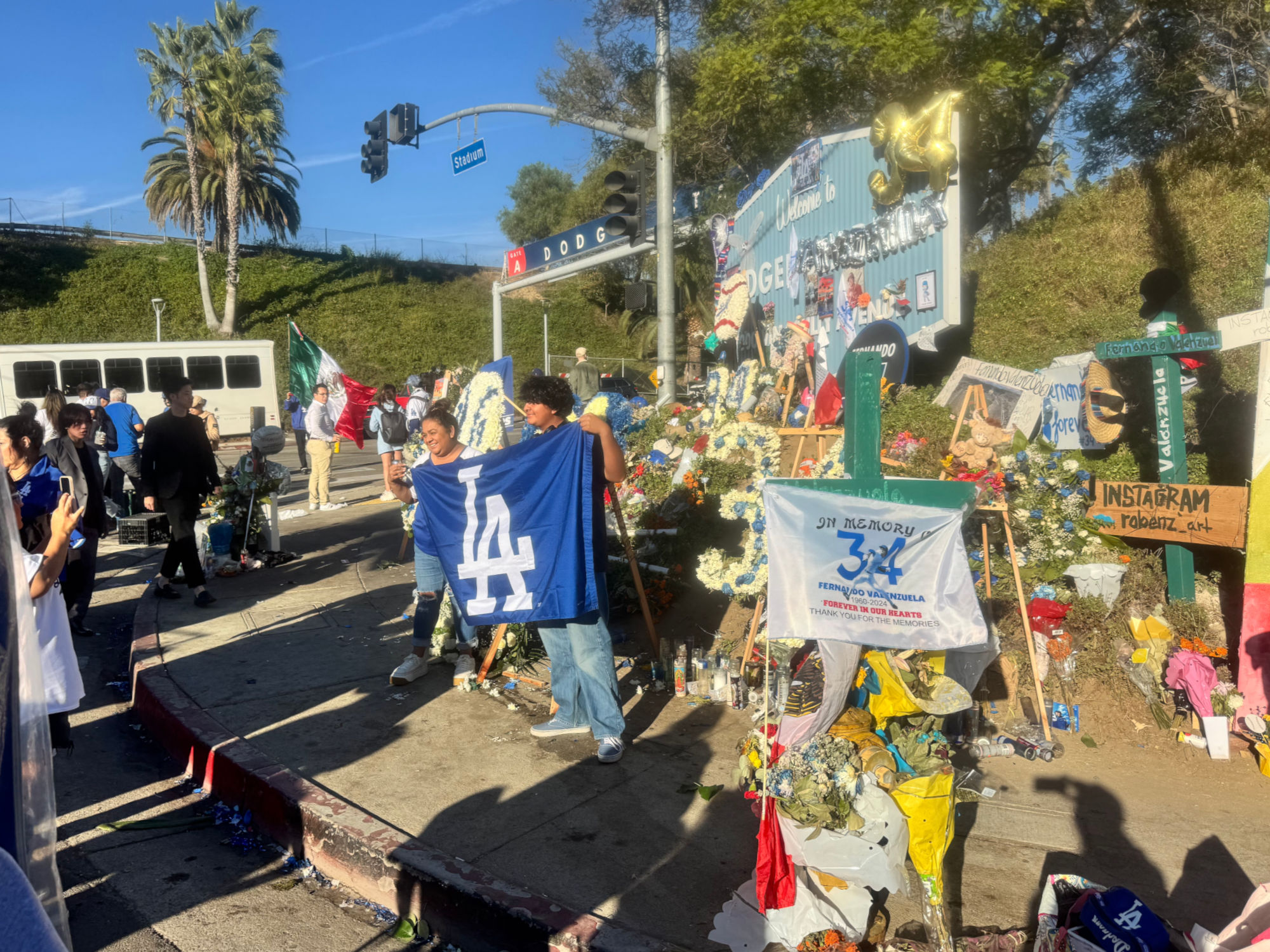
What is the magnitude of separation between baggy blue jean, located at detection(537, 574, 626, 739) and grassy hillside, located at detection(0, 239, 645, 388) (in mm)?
32964

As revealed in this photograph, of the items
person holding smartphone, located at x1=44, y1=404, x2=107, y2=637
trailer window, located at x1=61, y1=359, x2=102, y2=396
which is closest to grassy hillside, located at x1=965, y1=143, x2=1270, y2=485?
person holding smartphone, located at x1=44, y1=404, x2=107, y2=637

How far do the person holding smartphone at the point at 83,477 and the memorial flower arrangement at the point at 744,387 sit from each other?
580cm

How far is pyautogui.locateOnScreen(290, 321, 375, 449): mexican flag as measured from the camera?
40.5 ft

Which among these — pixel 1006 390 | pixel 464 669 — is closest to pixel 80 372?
pixel 464 669

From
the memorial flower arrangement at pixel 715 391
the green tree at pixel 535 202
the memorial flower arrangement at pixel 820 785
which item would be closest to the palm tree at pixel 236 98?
the green tree at pixel 535 202

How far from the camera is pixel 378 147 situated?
15672mm

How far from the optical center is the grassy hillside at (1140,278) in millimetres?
7754

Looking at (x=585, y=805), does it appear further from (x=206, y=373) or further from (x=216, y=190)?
(x=216, y=190)

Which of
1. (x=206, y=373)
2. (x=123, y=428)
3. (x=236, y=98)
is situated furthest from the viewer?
(x=236, y=98)

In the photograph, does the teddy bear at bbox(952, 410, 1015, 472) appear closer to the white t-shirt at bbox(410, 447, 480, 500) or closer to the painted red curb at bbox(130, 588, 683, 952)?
the white t-shirt at bbox(410, 447, 480, 500)

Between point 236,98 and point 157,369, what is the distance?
44.0 ft

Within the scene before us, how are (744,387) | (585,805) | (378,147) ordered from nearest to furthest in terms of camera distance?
(585,805) → (744,387) → (378,147)

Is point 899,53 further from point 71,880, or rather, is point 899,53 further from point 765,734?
point 71,880

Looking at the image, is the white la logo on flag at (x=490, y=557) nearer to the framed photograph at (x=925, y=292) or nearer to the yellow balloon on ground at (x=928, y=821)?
the yellow balloon on ground at (x=928, y=821)
